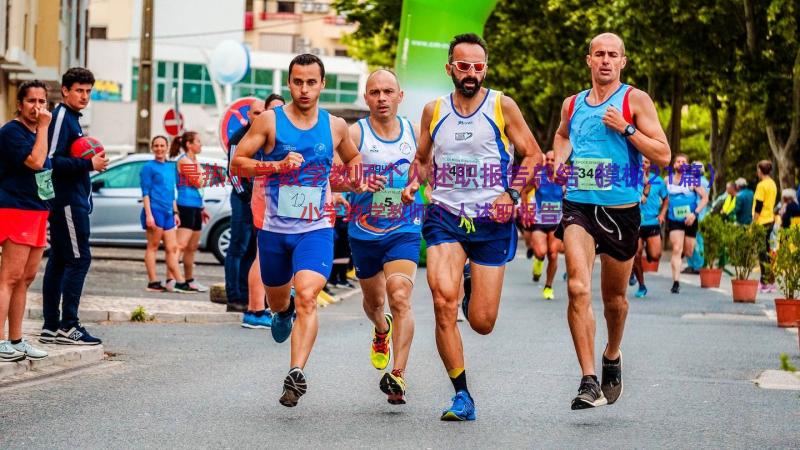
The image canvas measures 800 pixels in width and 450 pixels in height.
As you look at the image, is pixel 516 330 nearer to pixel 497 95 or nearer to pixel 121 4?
pixel 497 95

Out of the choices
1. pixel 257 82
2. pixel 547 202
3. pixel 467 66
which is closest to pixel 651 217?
pixel 547 202

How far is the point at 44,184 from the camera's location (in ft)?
34.0

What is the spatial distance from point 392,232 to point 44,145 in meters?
2.46

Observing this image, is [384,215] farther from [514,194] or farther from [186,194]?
[186,194]

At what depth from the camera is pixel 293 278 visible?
898 cm

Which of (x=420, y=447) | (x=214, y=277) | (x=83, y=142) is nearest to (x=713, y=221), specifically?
(x=214, y=277)

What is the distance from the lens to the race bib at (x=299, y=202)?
8.76 m

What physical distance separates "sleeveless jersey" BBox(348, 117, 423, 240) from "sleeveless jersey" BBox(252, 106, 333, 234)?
605 mm

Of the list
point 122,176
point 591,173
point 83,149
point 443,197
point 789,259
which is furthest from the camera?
point 122,176

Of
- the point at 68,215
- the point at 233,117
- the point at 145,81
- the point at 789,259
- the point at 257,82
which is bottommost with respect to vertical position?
the point at 257,82

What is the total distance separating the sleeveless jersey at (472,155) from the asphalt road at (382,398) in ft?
3.95

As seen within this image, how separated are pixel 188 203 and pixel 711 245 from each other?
7.95 meters

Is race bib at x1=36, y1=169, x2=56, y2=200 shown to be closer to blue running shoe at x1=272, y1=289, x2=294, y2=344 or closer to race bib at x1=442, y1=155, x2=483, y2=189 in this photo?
blue running shoe at x1=272, y1=289, x2=294, y2=344

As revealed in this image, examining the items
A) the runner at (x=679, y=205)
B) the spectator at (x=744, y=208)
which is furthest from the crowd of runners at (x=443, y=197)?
the spectator at (x=744, y=208)
